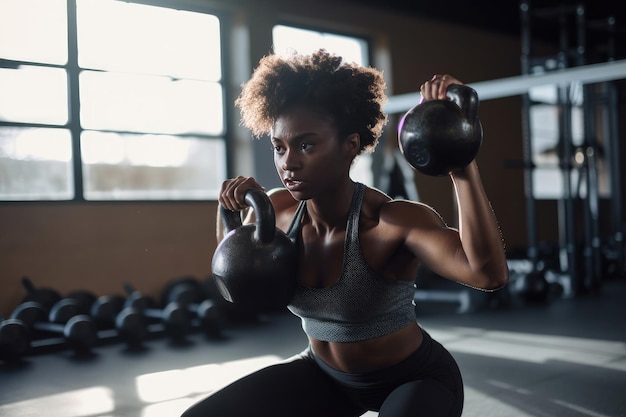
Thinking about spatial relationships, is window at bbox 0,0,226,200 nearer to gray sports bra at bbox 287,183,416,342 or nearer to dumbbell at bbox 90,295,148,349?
dumbbell at bbox 90,295,148,349

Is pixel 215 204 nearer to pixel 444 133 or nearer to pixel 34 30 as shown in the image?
pixel 34 30

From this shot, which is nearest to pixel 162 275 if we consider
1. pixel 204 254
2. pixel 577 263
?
pixel 204 254

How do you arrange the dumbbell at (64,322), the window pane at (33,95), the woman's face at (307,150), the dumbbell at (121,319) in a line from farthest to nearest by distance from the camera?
the window pane at (33,95) → the dumbbell at (121,319) → the dumbbell at (64,322) → the woman's face at (307,150)

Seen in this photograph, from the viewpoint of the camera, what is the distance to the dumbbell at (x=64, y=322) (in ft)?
11.4

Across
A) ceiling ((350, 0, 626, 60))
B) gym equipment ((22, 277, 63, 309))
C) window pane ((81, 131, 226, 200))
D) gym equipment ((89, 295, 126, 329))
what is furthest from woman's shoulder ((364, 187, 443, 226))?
ceiling ((350, 0, 626, 60))

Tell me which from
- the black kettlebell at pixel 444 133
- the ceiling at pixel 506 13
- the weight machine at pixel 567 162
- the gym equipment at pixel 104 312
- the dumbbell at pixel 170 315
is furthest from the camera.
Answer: the ceiling at pixel 506 13

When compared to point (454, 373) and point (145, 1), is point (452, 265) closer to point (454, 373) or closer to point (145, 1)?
point (454, 373)

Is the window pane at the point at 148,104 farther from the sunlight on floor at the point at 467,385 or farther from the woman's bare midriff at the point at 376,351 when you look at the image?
the woman's bare midriff at the point at 376,351

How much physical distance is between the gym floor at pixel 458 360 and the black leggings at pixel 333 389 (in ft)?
2.50

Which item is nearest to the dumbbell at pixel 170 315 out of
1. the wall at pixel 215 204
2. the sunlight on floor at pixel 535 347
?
the wall at pixel 215 204

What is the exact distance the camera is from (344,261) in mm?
1271

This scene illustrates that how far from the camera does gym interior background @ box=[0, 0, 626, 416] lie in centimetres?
422

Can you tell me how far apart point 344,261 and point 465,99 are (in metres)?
0.39

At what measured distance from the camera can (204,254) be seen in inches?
199
